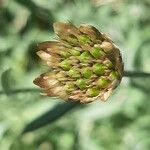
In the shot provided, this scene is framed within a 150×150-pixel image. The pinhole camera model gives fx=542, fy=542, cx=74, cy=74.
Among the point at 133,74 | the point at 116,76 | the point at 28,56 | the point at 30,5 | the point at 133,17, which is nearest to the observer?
the point at 116,76

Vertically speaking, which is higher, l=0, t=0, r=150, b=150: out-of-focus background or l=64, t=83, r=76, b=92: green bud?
l=64, t=83, r=76, b=92: green bud

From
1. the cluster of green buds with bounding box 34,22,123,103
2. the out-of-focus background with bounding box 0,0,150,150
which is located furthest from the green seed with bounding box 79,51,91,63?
the out-of-focus background with bounding box 0,0,150,150

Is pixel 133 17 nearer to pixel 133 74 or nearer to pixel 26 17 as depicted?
pixel 26 17

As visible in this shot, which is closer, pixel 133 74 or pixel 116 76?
pixel 116 76

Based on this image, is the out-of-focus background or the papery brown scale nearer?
the papery brown scale

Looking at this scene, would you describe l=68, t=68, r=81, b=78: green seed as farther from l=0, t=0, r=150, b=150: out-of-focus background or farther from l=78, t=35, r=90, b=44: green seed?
l=0, t=0, r=150, b=150: out-of-focus background

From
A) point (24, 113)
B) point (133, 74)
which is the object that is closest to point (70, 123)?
point (24, 113)

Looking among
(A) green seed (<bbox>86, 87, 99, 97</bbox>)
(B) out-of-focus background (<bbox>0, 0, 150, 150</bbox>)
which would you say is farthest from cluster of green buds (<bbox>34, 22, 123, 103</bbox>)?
(B) out-of-focus background (<bbox>0, 0, 150, 150</bbox>)

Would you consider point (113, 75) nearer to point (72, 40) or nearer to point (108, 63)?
point (108, 63)

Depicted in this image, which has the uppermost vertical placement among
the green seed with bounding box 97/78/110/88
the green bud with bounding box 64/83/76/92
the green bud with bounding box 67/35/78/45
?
the green bud with bounding box 67/35/78/45
